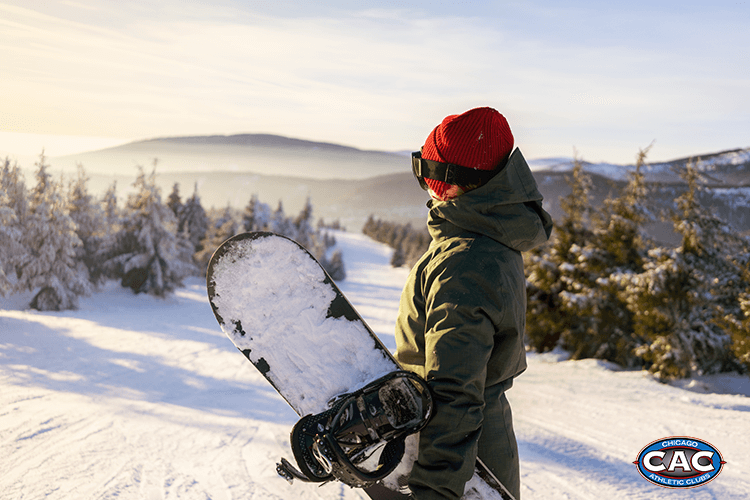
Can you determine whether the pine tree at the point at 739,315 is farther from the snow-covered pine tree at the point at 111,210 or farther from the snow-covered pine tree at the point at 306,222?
the snow-covered pine tree at the point at 306,222

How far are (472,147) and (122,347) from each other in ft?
32.7

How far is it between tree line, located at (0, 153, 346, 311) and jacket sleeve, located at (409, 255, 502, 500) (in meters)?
7.37

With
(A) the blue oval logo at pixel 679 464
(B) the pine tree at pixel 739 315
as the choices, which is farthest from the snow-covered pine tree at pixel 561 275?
(A) the blue oval logo at pixel 679 464

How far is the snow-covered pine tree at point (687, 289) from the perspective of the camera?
430 inches

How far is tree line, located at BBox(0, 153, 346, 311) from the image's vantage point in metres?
8.34

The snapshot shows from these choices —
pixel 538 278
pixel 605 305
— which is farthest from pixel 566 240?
pixel 605 305

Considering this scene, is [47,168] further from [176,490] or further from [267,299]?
[267,299]

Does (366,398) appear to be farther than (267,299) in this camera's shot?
No

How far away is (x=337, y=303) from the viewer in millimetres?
1929

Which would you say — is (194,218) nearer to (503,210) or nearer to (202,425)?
(202,425)

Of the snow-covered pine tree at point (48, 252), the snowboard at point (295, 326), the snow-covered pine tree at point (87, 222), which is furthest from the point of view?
the snow-covered pine tree at point (87, 222)

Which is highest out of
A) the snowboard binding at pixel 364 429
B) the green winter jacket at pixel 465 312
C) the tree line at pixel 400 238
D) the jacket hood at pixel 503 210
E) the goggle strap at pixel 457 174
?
the goggle strap at pixel 457 174

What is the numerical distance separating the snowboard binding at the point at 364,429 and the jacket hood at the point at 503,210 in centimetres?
54

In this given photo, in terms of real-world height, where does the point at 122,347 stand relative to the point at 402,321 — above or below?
below
